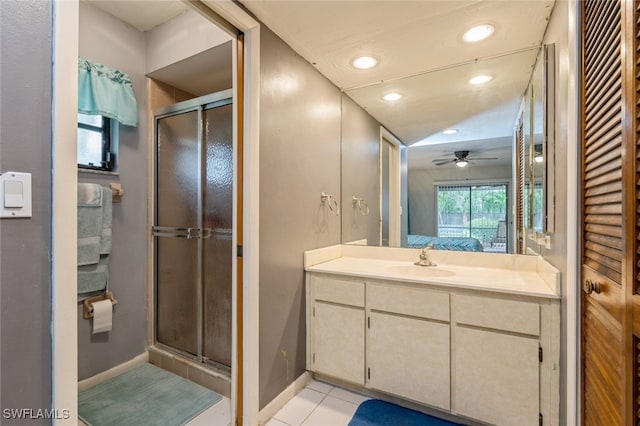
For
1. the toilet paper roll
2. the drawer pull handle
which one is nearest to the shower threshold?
the toilet paper roll

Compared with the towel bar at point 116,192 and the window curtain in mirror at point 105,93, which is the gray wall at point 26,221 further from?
the towel bar at point 116,192

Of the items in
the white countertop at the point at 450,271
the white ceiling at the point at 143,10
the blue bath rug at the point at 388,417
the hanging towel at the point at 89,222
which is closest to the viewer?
the white countertop at the point at 450,271

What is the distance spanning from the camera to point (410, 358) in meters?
1.64

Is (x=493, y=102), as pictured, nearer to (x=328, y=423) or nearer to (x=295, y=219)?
(x=295, y=219)

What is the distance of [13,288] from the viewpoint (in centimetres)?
77

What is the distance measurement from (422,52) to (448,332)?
170cm

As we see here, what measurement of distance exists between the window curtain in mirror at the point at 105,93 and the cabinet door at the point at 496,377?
259cm

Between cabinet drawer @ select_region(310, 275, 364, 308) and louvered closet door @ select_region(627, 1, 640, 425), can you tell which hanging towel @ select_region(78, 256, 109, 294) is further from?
louvered closet door @ select_region(627, 1, 640, 425)

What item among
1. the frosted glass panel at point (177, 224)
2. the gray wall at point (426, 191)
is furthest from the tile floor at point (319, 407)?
the gray wall at point (426, 191)

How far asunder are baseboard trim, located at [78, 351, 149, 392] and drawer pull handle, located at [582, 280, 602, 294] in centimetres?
277

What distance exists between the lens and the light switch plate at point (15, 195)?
75cm

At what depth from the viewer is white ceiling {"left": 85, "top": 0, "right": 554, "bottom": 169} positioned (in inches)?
59.8

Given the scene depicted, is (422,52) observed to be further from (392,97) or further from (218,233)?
(218,233)

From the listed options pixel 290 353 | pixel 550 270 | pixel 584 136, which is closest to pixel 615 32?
pixel 584 136
